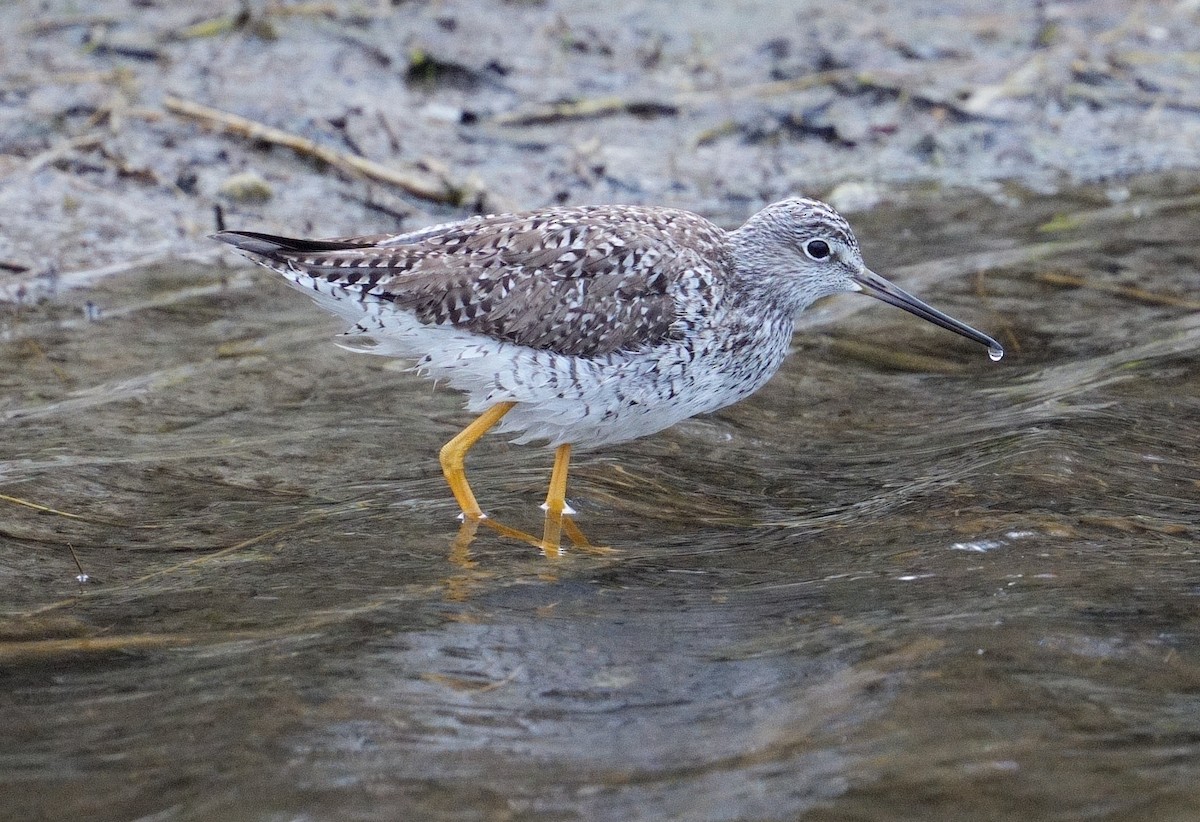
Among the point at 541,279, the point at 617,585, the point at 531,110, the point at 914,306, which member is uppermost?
the point at 531,110

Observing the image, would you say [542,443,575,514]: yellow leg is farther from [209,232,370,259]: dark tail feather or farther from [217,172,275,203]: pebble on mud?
[217,172,275,203]: pebble on mud

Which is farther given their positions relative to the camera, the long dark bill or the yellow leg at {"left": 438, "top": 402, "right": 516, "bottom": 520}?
the long dark bill

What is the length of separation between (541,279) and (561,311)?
17 centimetres

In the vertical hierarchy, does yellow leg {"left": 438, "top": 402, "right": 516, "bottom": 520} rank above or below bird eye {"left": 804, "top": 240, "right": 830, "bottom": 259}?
below

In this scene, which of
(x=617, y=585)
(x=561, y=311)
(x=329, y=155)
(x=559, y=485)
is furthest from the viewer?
(x=329, y=155)

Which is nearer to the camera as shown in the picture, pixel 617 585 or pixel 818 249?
pixel 617 585

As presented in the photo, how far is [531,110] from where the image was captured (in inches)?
472

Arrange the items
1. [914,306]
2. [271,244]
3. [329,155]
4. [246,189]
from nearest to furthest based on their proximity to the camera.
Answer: [271,244] < [914,306] < [246,189] < [329,155]

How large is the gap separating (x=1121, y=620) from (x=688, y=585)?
1580 mm

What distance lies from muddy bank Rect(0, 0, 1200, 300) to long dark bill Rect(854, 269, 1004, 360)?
3.89 metres

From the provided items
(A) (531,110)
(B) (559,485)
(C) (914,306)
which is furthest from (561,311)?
(A) (531,110)

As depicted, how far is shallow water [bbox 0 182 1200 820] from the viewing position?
13.3 feet

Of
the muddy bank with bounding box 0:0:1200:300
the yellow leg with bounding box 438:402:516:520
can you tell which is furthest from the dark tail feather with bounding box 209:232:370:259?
the muddy bank with bounding box 0:0:1200:300

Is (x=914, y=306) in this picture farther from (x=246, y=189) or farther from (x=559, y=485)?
(x=246, y=189)
